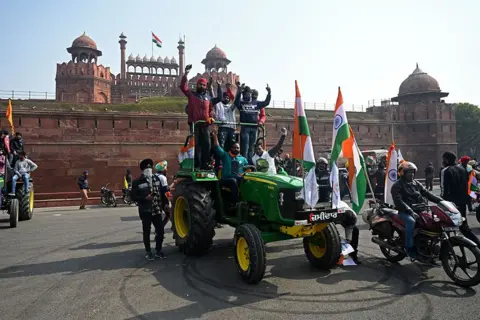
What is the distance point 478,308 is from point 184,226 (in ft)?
16.6

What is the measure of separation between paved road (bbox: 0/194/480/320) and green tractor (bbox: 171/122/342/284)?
0.31 metres

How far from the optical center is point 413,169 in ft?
18.1

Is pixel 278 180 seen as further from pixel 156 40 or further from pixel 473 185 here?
pixel 156 40

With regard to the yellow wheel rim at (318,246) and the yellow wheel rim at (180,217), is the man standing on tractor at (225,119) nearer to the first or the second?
the yellow wheel rim at (180,217)

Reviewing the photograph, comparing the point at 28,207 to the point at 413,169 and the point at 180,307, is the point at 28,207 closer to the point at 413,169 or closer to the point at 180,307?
the point at 180,307

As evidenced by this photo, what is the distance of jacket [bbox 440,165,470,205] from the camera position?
6836 millimetres

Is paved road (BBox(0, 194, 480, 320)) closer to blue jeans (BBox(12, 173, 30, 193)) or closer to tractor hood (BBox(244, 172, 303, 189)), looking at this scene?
tractor hood (BBox(244, 172, 303, 189))

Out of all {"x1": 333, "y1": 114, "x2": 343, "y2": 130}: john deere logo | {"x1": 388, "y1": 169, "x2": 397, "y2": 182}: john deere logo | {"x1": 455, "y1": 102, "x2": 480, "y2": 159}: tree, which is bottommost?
{"x1": 388, "y1": 169, "x2": 397, "y2": 182}: john deere logo

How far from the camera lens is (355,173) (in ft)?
18.7

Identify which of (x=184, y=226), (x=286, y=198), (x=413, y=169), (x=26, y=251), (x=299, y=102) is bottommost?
(x=26, y=251)

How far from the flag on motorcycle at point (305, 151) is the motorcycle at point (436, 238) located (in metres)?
1.72

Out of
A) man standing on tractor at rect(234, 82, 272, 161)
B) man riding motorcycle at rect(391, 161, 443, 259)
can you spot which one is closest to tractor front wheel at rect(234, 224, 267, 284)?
man riding motorcycle at rect(391, 161, 443, 259)

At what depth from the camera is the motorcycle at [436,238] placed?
464 centimetres

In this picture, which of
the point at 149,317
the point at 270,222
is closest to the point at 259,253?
the point at 270,222
